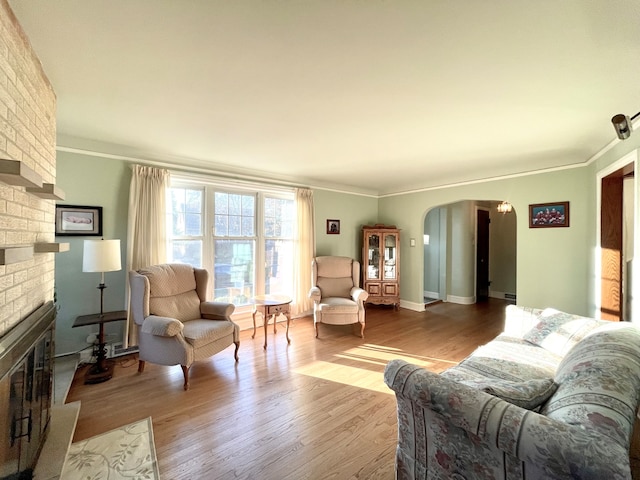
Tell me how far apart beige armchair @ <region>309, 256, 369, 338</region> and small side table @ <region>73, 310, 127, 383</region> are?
7.54 ft

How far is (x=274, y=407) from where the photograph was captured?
7.25ft

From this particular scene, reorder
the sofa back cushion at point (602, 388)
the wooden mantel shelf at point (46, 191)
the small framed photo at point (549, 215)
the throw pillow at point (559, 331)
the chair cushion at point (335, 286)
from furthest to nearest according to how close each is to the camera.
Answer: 1. the chair cushion at point (335, 286)
2. the small framed photo at point (549, 215)
3. the throw pillow at point (559, 331)
4. the wooden mantel shelf at point (46, 191)
5. the sofa back cushion at point (602, 388)

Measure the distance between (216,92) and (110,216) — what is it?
214cm

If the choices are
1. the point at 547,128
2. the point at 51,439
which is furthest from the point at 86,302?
the point at 547,128

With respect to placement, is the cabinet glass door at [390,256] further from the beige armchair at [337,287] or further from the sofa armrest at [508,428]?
the sofa armrest at [508,428]

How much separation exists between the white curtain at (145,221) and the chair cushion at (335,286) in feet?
7.40

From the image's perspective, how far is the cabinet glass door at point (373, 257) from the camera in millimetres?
5297

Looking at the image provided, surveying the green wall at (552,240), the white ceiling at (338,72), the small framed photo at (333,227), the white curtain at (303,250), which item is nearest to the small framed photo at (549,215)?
the green wall at (552,240)

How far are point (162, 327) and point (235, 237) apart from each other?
1825 mm

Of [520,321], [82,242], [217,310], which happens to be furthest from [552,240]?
[82,242]

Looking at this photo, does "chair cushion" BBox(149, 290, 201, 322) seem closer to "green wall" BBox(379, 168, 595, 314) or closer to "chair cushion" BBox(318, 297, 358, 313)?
"chair cushion" BBox(318, 297, 358, 313)

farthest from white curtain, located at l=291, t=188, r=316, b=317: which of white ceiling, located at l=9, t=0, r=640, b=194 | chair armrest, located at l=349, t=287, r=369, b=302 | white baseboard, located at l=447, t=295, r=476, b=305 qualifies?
white baseboard, located at l=447, t=295, r=476, b=305

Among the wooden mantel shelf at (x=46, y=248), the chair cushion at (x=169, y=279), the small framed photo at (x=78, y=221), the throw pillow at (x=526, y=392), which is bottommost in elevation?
the throw pillow at (x=526, y=392)

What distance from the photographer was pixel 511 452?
0.93m
